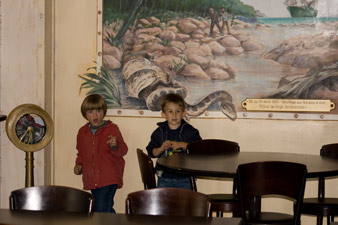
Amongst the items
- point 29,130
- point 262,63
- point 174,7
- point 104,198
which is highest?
point 174,7

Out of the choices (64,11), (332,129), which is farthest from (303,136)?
(64,11)

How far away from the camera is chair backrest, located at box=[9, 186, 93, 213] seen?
3404 mm

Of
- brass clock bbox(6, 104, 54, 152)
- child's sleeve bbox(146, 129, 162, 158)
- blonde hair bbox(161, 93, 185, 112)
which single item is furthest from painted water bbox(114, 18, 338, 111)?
brass clock bbox(6, 104, 54, 152)

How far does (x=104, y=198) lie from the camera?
19.4ft

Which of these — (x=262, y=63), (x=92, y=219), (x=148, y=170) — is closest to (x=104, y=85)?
(x=262, y=63)

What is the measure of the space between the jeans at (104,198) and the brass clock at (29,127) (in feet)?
2.17

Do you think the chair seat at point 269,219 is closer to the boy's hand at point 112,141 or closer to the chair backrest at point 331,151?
the chair backrest at point 331,151

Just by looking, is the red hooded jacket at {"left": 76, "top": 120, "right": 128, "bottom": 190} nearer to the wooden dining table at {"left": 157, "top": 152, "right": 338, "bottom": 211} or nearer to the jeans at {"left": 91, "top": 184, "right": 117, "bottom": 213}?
the jeans at {"left": 91, "top": 184, "right": 117, "bottom": 213}

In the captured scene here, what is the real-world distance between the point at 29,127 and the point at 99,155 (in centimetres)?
69

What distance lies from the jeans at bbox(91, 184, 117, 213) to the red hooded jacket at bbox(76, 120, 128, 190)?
0.05 m

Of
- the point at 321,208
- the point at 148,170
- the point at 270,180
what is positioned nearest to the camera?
the point at 270,180

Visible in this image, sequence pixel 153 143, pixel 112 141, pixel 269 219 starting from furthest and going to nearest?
1. pixel 153 143
2. pixel 112 141
3. pixel 269 219

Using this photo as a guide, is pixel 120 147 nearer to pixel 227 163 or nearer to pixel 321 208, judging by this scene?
pixel 227 163

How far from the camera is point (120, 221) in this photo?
3.03 meters
